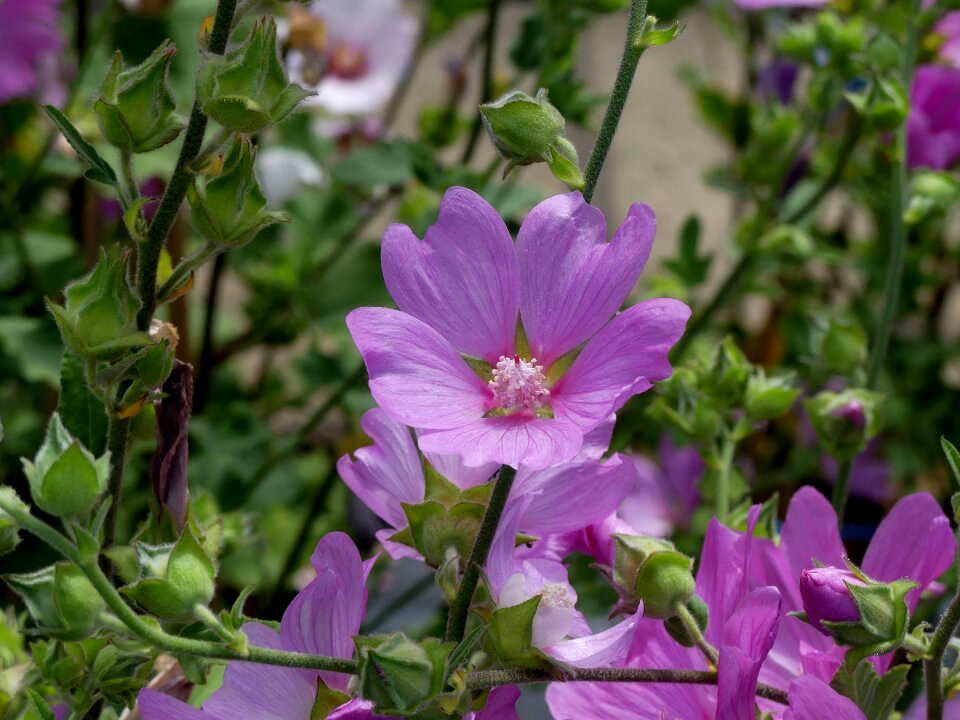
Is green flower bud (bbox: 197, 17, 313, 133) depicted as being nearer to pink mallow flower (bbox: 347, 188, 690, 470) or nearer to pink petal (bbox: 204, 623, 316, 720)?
pink mallow flower (bbox: 347, 188, 690, 470)

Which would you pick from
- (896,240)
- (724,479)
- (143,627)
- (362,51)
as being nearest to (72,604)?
(143,627)

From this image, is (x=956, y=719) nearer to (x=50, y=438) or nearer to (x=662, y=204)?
(x=50, y=438)

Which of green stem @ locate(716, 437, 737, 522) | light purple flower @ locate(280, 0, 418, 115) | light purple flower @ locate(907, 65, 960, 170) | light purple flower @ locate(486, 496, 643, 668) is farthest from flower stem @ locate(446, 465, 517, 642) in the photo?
light purple flower @ locate(280, 0, 418, 115)

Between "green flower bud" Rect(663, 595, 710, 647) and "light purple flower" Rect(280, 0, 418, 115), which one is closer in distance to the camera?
"green flower bud" Rect(663, 595, 710, 647)

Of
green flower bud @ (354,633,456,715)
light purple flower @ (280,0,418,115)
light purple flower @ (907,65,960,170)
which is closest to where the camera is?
green flower bud @ (354,633,456,715)

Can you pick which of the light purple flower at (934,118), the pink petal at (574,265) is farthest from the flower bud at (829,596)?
the light purple flower at (934,118)

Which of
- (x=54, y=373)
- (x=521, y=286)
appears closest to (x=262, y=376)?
(x=54, y=373)

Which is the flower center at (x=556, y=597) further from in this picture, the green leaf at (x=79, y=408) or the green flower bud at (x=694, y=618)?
the green leaf at (x=79, y=408)
